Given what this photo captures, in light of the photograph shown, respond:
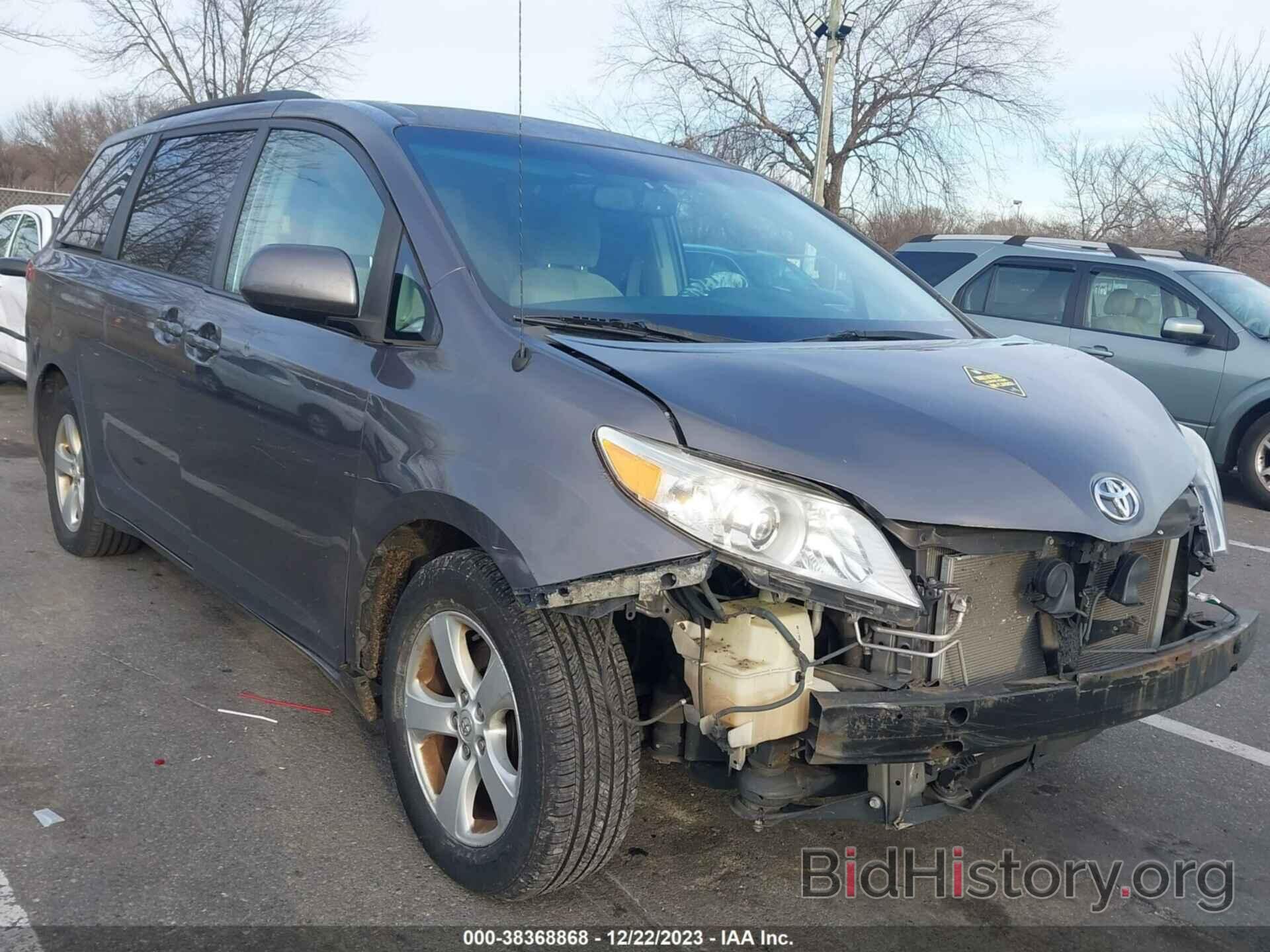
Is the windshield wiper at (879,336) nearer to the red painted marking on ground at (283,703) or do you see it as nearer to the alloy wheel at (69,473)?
the red painted marking on ground at (283,703)

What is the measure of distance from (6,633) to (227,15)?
28143 millimetres

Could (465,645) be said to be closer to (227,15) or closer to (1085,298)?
(1085,298)

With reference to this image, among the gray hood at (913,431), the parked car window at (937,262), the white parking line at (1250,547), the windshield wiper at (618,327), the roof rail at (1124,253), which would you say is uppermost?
the roof rail at (1124,253)

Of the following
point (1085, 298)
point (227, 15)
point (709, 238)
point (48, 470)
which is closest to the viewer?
point (709, 238)

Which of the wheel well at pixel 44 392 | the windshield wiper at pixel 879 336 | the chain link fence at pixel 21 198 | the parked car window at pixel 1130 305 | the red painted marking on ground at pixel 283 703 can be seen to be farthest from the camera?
the chain link fence at pixel 21 198

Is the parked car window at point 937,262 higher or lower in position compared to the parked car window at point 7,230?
higher

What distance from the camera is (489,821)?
2627 mm

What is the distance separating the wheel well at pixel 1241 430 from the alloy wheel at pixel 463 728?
7.70 metres

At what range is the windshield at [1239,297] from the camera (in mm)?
8555

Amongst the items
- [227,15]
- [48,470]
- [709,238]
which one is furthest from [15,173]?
[709,238]

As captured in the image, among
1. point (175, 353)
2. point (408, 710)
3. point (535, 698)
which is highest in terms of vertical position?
point (175, 353)

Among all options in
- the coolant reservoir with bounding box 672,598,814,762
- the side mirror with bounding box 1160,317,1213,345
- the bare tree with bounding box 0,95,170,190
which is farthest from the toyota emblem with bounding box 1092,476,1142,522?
the bare tree with bounding box 0,95,170,190

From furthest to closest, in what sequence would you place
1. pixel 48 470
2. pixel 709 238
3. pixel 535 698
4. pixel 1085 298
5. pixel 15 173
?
pixel 15 173 < pixel 1085 298 < pixel 48 470 < pixel 709 238 < pixel 535 698

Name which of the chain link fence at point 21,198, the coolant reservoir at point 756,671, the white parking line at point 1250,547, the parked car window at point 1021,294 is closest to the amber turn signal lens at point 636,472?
the coolant reservoir at point 756,671
